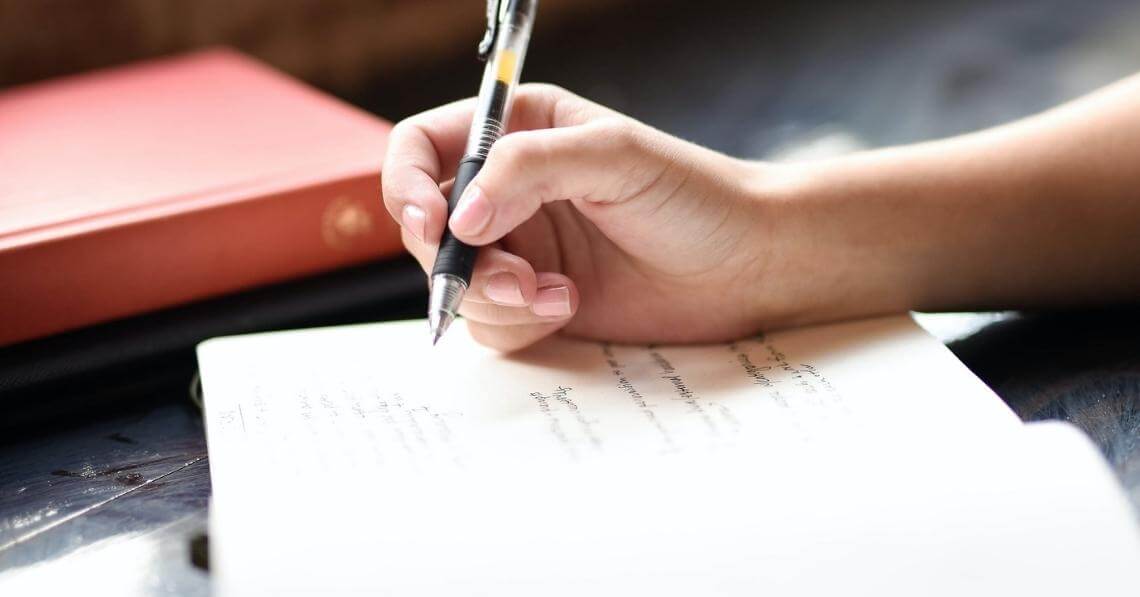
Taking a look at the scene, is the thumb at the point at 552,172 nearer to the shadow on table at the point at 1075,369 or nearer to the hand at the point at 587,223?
the hand at the point at 587,223

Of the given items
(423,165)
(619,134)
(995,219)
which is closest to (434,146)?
(423,165)

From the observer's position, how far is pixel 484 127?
0.63 meters

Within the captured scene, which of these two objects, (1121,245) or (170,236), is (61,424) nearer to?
(170,236)

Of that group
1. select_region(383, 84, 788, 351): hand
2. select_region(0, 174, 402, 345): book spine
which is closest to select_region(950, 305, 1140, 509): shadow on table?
select_region(383, 84, 788, 351): hand

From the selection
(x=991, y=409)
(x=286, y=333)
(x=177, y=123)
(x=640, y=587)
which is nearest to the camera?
(x=640, y=587)

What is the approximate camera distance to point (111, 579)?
0.47 m

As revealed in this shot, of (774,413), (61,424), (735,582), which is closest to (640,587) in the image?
(735,582)

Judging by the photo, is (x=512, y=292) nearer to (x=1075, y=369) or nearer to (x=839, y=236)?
(x=839, y=236)

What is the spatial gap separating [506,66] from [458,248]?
130 millimetres

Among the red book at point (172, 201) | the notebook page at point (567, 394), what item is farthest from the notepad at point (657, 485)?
the red book at point (172, 201)

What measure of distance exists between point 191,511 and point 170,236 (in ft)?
0.72

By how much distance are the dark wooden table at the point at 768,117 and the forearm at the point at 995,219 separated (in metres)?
0.03

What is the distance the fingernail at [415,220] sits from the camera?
598 millimetres

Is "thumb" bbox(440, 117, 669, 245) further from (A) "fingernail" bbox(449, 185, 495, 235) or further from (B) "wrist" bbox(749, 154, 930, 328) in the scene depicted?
(B) "wrist" bbox(749, 154, 930, 328)
